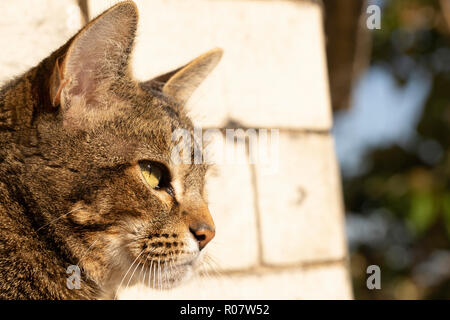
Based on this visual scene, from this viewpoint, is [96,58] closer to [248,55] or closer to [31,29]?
[31,29]

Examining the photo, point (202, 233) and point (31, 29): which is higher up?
point (31, 29)

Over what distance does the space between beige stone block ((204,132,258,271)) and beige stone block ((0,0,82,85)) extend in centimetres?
62

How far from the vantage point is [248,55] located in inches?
79.3

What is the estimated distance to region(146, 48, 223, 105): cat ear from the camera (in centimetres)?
164

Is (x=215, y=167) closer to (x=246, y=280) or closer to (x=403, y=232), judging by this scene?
(x=246, y=280)

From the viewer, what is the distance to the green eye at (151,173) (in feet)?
4.42

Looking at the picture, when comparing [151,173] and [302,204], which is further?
[302,204]

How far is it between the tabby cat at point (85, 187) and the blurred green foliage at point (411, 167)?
9.99 ft

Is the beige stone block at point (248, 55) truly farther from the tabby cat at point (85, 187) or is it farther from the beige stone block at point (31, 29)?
the tabby cat at point (85, 187)

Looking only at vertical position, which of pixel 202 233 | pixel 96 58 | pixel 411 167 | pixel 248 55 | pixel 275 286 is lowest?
pixel 411 167

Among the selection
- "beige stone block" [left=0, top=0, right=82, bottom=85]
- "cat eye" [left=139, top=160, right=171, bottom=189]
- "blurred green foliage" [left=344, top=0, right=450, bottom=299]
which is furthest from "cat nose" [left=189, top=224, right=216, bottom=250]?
"blurred green foliage" [left=344, top=0, right=450, bottom=299]

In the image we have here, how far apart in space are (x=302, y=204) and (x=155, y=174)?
89cm

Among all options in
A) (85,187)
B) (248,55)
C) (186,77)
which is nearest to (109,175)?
(85,187)

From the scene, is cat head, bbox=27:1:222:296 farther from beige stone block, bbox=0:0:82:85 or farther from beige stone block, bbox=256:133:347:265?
beige stone block, bbox=256:133:347:265
